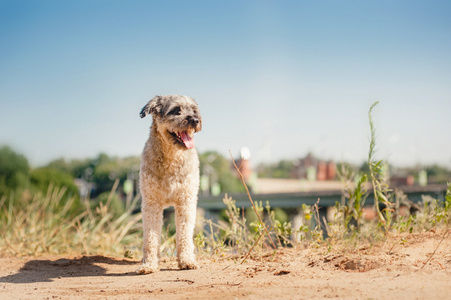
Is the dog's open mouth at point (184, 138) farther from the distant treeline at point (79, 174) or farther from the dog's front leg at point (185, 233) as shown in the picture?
the distant treeline at point (79, 174)

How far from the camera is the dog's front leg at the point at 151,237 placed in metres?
6.00

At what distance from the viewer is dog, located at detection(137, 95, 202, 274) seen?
5992 millimetres

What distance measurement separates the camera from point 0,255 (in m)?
8.42

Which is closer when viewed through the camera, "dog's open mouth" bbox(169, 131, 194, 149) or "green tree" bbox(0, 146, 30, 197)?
"dog's open mouth" bbox(169, 131, 194, 149)

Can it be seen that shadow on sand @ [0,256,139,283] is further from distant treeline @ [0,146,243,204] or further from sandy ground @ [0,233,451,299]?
distant treeline @ [0,146,243,204]

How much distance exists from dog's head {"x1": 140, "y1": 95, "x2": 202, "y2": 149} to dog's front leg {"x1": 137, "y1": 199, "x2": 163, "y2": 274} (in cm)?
105

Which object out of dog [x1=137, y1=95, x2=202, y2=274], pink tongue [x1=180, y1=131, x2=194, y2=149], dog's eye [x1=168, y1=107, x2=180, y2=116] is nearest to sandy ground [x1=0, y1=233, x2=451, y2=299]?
dog [x1=137, y1=95, x2=202, y2=274]

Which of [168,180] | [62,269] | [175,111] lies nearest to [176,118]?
[175,111]

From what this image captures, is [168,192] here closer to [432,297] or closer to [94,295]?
[94,295]

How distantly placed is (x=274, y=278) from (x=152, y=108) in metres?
2.94

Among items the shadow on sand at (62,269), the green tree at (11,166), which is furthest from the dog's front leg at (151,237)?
the green tree at (11,166)

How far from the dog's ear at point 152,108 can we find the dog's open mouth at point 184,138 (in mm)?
439

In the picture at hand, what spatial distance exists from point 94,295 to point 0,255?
181 inches

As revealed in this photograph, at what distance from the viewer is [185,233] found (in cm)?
613
